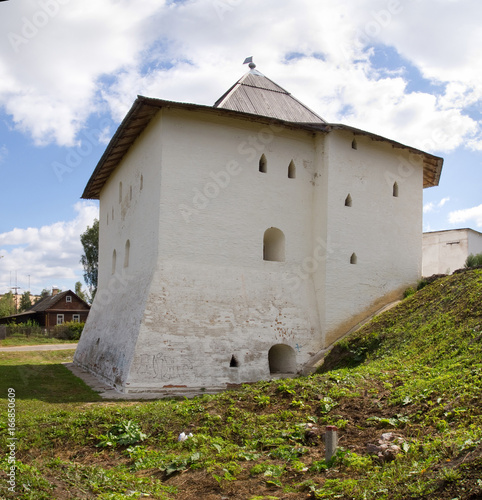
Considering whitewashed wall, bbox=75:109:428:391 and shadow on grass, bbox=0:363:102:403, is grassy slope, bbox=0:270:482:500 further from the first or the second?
whitewashed wall, bbox=75:109:428:391

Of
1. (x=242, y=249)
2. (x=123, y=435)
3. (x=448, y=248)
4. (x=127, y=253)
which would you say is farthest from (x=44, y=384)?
(x=448, y=248)

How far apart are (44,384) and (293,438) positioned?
838 cm

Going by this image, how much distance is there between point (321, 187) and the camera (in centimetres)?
1402

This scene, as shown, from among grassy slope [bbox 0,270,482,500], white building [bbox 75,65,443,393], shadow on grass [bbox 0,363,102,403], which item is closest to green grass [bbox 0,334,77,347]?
shadow on grass [bbox 0,363,102,403]

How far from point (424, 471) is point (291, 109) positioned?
500 inches

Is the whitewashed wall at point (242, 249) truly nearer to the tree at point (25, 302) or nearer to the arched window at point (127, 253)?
the arched window at point (127, 253)

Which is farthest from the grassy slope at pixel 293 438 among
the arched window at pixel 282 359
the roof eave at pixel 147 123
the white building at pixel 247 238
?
the roof eave at pixel 147 123

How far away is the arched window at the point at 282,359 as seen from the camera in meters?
12.9

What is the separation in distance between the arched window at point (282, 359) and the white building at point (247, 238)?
0.04 m

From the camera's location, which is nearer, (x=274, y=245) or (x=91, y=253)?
(x=274, y=245)

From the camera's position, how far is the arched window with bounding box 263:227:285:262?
537 inches

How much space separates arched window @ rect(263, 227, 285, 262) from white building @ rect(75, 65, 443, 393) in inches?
1.8

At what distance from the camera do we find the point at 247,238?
13.0 meters

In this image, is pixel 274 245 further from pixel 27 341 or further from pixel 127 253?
pixel 27 341
